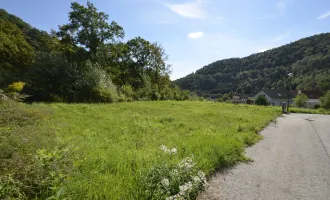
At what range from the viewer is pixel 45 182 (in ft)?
7.82

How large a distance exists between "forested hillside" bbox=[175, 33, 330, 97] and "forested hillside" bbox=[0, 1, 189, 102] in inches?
1652

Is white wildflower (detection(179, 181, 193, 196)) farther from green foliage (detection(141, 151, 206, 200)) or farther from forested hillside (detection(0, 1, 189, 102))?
forested hillside (detection(0, 1, 189, 102))

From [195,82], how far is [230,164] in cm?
7629

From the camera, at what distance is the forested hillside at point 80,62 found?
1548 cm

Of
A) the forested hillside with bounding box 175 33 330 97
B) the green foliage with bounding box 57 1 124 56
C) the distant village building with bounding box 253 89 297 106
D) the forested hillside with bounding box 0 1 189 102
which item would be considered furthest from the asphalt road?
the distant village building with bounding box 253 89 297 106

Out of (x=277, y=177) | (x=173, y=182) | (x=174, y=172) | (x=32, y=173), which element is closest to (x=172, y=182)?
(x=173, y=182)

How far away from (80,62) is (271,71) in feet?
259

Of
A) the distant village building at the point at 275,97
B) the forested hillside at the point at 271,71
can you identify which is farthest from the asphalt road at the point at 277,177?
the distant village building at the point at 275,97

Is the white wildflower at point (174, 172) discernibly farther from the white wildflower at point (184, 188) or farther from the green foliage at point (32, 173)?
the green foliage at point (32, 173)

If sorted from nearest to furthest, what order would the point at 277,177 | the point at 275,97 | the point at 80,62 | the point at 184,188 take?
1. the point at 184,188
2. the point at 277,177
3. the point at 80,62
4. the point at 275,97

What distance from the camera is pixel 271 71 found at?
82625 millimetres

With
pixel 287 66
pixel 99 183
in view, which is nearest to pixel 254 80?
pixel 287 66

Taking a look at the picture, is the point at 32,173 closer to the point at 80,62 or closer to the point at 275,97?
the point at 80,62

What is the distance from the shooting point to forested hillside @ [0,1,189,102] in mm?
15484
